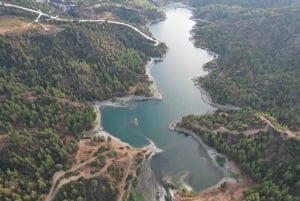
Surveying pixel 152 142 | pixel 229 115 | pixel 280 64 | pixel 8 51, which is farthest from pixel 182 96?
pixel 8 51

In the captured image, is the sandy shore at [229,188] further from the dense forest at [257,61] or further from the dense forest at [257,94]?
the dense forest at [257,61]

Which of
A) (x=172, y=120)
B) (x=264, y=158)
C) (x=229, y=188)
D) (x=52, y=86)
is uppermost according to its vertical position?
(x=52, y=86)

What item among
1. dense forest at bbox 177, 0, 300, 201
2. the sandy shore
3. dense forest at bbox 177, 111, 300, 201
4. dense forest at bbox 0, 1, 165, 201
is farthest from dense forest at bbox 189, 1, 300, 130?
dense forest at bbox 0, 1, 165, 201

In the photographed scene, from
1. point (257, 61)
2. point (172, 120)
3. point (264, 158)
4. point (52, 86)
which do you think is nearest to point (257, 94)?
point (257, 61)

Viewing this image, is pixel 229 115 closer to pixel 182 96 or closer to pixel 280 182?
pixel 182 96

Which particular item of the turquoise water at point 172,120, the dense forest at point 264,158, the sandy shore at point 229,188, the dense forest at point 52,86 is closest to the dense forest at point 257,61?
the turquoise water at point 172,120

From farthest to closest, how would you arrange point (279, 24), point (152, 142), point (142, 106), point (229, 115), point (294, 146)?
point (279, 24) < point (142, 106) < point (229, 115) < point (152, 142) < point (294, 146)

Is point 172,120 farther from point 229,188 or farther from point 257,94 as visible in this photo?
point 257,94
